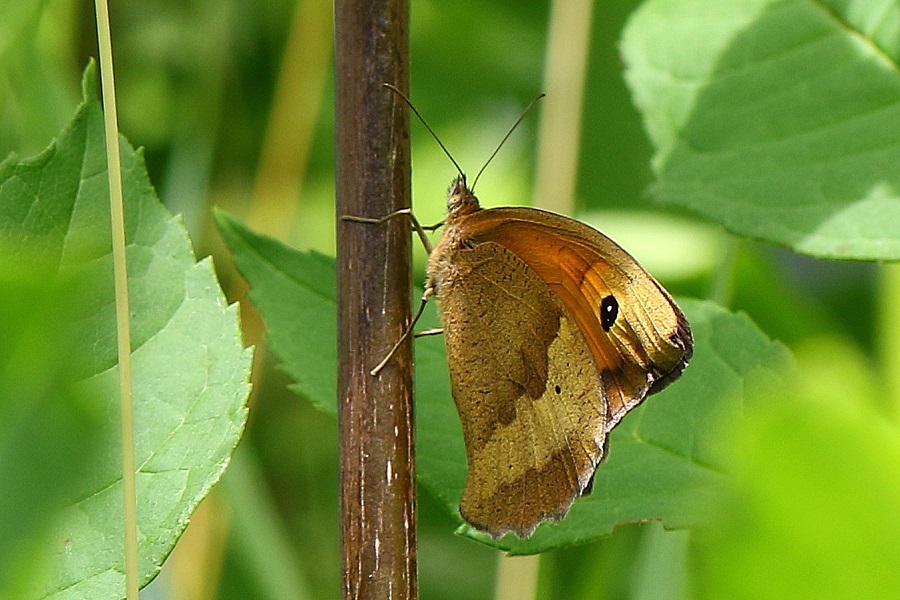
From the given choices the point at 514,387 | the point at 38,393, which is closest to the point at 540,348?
the point at 514,387

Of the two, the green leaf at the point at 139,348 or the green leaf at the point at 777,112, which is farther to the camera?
the green leaf at the point at 777,112

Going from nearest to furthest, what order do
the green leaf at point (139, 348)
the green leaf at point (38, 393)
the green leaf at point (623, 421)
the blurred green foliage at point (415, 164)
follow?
1. the green leaf at point (38, 393)
2. the green leaf at point (139, 348)
3. the green leaf at point (623, 421)
4. the blurred green foliage at point (415, 164)

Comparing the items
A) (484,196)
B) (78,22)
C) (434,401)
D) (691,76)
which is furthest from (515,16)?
(434,401)

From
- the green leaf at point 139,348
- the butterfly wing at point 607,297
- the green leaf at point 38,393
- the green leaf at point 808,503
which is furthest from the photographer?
the butterfly wing at point 607,297

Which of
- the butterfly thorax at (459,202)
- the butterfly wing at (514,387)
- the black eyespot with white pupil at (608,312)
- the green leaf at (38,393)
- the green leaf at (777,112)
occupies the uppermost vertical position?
the green leaf at (777,112)

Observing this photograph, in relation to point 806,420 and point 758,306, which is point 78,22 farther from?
point 806,420

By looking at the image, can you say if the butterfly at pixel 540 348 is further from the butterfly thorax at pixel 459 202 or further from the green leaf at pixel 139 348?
the green leaf at pixel 139 348

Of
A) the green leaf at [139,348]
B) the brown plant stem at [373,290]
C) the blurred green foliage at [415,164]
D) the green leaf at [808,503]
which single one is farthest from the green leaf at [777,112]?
the green leaf at [808,503]
